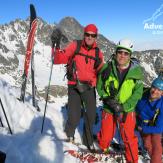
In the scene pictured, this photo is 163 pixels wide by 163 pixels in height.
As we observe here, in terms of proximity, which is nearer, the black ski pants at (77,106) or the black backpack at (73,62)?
the black backpack at (73,62)

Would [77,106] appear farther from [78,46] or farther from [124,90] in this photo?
[78,46]

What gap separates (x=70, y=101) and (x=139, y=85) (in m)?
1.87

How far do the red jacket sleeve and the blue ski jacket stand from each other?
87.8 inches

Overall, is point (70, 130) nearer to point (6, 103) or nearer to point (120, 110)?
point (120, 110)

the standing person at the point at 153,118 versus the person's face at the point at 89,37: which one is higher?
the person's face at the point at 89,37

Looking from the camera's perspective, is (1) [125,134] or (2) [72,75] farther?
(2) [72,75]

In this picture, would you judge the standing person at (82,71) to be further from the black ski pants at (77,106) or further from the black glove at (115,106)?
the black glove at (115,106)

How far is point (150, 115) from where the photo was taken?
8.23 meters

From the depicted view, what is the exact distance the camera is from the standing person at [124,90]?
25.6 ft

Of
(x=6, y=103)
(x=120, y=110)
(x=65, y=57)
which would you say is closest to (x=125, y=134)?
(x=120, y=110)

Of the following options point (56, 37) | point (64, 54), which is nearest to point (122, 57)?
point (64, 54)

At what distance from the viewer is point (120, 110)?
7.68m

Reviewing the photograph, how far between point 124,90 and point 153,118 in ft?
3.53

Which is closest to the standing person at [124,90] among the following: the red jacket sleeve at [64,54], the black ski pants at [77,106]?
the black ski pants at [77,106]
